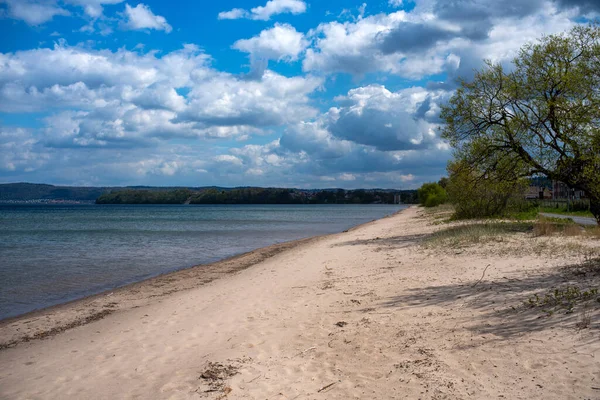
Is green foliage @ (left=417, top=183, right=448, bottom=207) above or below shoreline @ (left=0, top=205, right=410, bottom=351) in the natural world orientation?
above

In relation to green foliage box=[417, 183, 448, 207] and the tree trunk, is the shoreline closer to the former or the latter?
the tree trunk

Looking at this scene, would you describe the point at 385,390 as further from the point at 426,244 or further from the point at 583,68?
the point at 583,68

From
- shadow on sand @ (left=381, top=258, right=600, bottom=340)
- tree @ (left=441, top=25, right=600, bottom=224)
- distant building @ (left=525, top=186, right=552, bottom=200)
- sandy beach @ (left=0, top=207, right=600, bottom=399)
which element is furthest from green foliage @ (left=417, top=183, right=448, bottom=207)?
shadow on sand @ (left=381, top=258, right=600, bottom=340)

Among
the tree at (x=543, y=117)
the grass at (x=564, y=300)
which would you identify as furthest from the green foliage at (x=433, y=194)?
the grass at (x=564, y=300)

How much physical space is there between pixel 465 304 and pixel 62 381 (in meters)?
6.27

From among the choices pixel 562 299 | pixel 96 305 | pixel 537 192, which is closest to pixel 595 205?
pixel 562 299

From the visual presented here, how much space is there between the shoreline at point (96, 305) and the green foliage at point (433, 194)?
47.1 metres

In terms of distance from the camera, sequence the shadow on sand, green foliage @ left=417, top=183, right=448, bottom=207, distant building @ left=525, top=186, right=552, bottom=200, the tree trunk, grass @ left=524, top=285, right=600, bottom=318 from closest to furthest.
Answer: the shadow on sand < grass @ left=524, top=285, right=600, bottom=318 < the tree trunk < distant building @ left=525, top=186, right=552, bottom=200 < green foliage @ left=417, top=183, right=448, bottom=207

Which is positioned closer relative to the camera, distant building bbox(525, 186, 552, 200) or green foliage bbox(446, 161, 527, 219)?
green foliage bbox(446, 161, 527, 219)

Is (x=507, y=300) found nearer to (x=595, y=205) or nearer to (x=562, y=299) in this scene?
(x=562, y=299)

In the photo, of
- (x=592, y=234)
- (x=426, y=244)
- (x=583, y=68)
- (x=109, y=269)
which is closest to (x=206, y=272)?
(x=109, y=269)

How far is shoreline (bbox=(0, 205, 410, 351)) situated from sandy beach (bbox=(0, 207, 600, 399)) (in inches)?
3.4

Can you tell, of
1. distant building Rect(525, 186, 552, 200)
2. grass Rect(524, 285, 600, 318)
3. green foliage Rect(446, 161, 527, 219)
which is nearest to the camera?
grass Rect(524, 285, 600, 318)

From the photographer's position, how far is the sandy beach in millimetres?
5512
